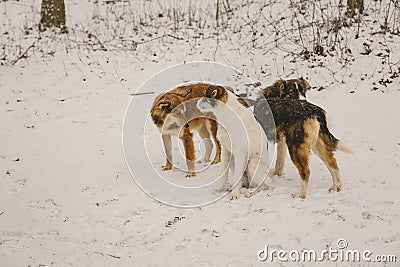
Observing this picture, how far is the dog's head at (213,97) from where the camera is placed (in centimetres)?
563

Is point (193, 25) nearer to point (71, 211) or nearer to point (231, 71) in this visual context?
point (231, 71)

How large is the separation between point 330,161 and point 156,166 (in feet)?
8.00

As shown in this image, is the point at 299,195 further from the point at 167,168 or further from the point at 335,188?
the point at 167,168

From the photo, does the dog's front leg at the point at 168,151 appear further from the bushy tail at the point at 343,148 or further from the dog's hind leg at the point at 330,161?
the bushy tail at the point at 343,148

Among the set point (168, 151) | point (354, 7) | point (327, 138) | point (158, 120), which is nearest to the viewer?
point (327, 138)

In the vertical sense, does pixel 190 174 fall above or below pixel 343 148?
below

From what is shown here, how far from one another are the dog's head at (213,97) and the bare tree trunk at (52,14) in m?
8.77

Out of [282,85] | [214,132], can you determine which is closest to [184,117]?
[214,132]

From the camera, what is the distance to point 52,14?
526 inches

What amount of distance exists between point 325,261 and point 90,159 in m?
3.96

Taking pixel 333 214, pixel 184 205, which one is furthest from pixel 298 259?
pixel 184 205

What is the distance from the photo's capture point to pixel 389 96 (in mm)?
8961

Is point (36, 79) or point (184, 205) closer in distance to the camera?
point (184, 205)

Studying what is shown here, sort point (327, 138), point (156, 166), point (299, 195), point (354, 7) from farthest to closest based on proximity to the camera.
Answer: point (354, 7)
point (156, 166)
point (327, 138)
point (299, 195)
